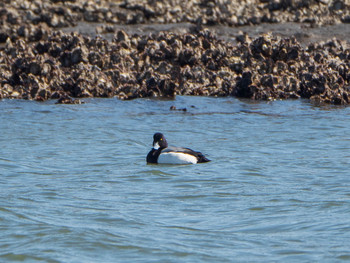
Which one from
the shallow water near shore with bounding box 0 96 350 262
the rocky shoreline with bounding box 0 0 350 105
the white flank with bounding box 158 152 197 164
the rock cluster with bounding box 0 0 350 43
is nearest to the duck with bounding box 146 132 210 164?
the white flank with bounding box 158 152 197 164

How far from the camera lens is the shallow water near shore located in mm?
9727

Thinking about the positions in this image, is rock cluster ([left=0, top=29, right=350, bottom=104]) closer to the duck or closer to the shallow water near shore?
the shallow water near shore

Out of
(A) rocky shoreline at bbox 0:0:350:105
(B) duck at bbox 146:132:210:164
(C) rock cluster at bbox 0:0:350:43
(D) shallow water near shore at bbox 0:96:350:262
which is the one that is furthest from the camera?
(C) rock cluster at bbox 0:0:350:43

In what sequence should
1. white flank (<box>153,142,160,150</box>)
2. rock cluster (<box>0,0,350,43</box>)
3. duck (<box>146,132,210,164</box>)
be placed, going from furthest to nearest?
1. rock cluster (<box>0,0,350,43</box>)
2. white flank (<box>153,142,160,150</box>)
3. duck (<box>146,132,210,164</box>)

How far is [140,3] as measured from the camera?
26766 mm

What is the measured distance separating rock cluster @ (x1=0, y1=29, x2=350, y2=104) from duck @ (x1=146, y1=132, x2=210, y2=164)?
5248 mm

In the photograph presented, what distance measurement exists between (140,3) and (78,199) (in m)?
15.8

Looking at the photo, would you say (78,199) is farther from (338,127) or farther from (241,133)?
(338,127)

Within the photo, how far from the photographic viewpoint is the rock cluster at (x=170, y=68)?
21.0 meters

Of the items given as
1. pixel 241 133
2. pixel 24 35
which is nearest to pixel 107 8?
pixel 24 35

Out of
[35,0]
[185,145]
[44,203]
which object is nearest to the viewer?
[44,203]

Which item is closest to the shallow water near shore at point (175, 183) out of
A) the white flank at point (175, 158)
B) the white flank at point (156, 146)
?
the white flank at point (175, 158)

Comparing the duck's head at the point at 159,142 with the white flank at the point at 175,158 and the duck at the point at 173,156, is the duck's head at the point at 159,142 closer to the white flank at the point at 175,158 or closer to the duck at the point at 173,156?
the duck at the point at 173,156

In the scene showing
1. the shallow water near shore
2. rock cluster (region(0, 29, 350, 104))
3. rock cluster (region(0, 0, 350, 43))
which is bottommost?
the shallow water near shore
